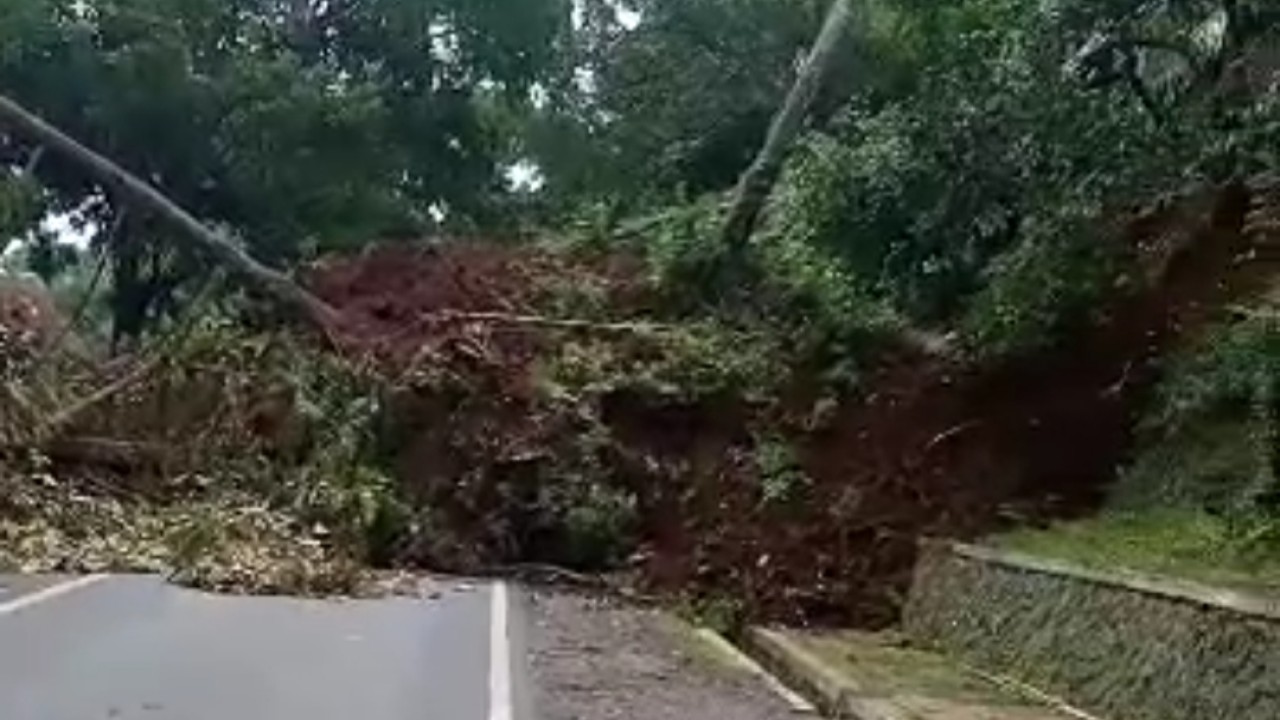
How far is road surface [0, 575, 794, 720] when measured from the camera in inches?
355

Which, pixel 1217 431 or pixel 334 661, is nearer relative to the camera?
pixel 334 661

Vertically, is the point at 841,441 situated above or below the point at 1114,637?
above

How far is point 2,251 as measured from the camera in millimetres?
28531

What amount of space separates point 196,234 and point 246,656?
1086 cm

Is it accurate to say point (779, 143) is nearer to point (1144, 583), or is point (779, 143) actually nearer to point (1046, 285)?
point (1046, 285)

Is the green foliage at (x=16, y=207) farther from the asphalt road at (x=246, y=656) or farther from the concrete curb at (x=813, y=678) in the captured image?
the concrete curb at (x=813, y=678)

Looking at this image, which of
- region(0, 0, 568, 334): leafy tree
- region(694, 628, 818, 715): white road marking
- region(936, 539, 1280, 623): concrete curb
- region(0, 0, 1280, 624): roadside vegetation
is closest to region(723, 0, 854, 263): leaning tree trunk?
region(0, 0, 1280, 624): roadside vegetation

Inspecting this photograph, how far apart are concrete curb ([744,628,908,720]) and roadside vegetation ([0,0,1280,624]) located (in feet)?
5.08

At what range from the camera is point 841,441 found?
55.0 feet

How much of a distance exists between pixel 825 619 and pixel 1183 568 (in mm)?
4936

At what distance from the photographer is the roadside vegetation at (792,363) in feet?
47.9

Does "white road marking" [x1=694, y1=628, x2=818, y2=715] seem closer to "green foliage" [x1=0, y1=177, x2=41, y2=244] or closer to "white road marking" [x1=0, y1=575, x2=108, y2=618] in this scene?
"white road marking" [x1=0, y1=575, x2=108, y2=618]

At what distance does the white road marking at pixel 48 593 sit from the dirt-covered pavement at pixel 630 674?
326 centimetres

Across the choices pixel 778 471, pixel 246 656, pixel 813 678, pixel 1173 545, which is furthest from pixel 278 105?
pixel 1173 545
